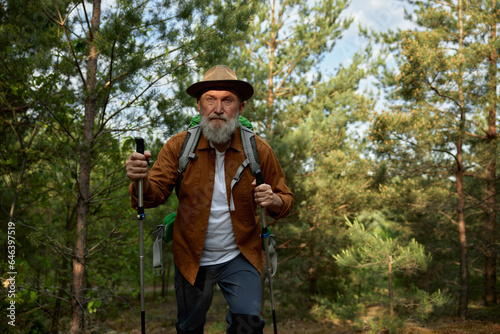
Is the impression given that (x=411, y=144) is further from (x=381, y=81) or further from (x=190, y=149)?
(x=190, y=149)

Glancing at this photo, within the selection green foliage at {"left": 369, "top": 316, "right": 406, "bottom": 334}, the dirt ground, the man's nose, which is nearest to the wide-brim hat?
the man's nose

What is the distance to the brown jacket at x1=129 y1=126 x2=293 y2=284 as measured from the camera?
9.30 feet

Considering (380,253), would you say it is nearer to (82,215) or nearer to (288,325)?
(82,215)

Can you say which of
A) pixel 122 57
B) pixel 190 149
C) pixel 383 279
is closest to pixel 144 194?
pixel 190 149

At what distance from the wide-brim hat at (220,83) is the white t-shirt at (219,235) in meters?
0.72

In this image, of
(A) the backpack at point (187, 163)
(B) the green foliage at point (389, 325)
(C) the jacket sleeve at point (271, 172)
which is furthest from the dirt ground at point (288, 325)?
(A) the backpack at point (187, 163)

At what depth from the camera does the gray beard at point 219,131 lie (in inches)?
115

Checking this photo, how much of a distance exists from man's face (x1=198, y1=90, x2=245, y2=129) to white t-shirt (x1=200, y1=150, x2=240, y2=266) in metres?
0.46

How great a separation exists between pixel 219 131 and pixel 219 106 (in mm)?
192

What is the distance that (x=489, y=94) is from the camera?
10133 mm

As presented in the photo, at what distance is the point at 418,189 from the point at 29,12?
31.3 feet

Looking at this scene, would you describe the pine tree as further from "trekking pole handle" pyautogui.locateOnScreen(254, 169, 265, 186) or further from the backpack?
"trekking pole handle" pyautogui.locateOnScreen(254, 169, 265, 186)

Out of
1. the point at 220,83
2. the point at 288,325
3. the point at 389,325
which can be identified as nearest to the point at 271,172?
the point at 220,83

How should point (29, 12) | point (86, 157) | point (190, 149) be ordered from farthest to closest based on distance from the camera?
point (29, 12) → point (86, 157) → point (190, 149)
